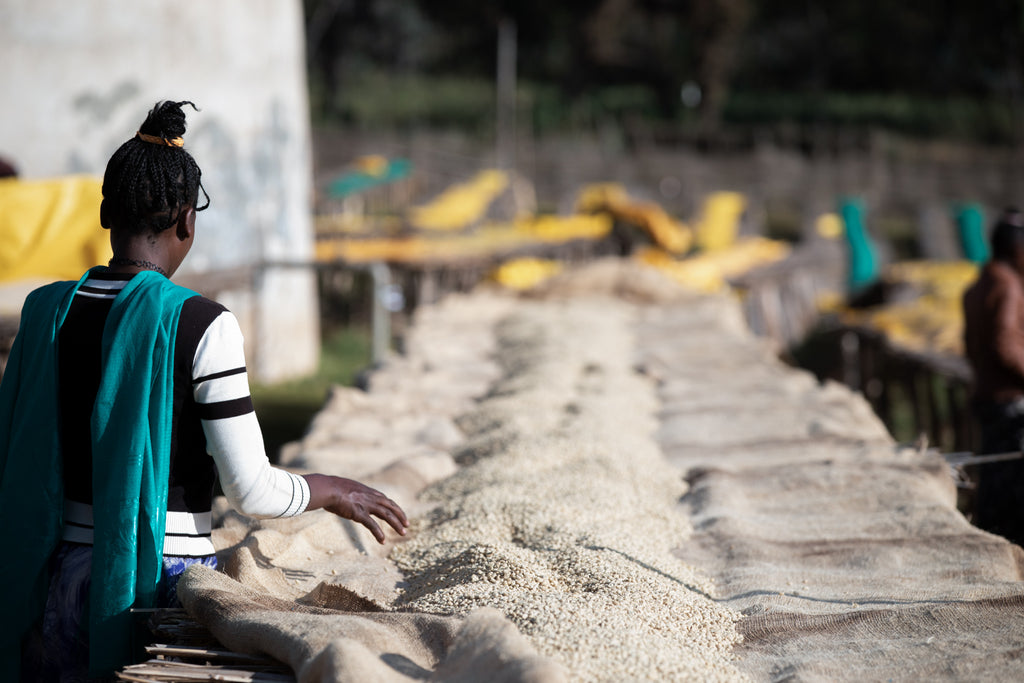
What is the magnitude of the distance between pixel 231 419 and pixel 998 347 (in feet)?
10.1

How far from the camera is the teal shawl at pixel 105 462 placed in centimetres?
171

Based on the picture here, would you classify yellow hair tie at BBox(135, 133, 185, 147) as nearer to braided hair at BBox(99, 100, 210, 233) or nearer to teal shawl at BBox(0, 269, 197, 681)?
braided hair at BBox(99, 100, 210, 233)

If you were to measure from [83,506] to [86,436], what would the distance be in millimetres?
126

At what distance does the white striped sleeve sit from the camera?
1714 mm

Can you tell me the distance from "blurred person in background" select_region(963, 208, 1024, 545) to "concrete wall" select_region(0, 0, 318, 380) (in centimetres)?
419

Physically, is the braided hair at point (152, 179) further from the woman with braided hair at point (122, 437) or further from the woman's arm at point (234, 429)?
the woman's arm at point (234, 429)

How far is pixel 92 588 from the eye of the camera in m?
1.75

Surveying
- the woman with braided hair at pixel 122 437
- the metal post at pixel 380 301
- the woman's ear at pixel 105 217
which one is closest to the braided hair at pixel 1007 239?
the woman with braided hair at pixel 122 437

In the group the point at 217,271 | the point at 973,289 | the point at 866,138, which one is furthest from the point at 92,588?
the point at 866,138

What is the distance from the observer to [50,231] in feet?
10.4

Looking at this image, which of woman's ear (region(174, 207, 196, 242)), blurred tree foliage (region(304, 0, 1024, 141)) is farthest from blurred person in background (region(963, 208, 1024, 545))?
blurred tree foliage (region(304, 0, 1024, 141))

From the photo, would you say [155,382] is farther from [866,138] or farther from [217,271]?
[866,138]

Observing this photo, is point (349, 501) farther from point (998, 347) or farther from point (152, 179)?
point (998, 347)

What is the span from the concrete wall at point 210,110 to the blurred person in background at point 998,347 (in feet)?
13.7
